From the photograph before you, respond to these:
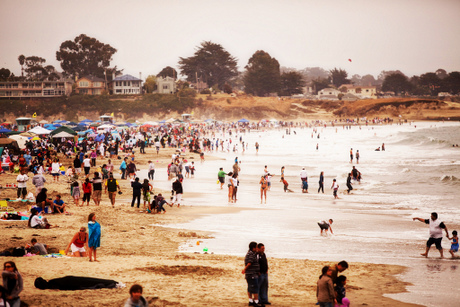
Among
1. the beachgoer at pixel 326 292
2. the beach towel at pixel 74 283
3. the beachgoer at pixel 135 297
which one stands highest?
the beachgoer at pixel 135 297

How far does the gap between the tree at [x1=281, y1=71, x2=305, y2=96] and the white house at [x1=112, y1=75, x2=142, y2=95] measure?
42.5 metres

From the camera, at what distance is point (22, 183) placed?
16359mm

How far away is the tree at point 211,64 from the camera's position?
5344 inches

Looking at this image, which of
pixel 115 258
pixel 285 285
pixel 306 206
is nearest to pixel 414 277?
pixel 285 285

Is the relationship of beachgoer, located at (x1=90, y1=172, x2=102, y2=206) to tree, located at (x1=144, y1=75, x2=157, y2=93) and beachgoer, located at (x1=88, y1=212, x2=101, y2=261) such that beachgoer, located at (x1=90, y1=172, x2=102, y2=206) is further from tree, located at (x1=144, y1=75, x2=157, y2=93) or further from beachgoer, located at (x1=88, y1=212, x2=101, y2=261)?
tree, located at (x1=144, y1=75, x2=157, y2=93)

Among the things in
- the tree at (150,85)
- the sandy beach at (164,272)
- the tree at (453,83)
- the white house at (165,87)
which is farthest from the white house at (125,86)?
the tree at (453,83)

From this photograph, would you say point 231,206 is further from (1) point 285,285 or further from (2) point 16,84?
(2) point 16,84

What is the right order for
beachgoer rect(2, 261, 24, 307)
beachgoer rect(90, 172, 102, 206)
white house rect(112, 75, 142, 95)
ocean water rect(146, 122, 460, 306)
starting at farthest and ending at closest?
white house rect(112, 75, 142, 95), beachgoer rect(90, 172, 102, 206), ocean water rect(146, 122, 460, 306), beachgoer rect(2, 261, 24, 307)

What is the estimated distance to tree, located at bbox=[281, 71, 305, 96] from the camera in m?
134

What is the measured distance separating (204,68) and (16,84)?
171 ft

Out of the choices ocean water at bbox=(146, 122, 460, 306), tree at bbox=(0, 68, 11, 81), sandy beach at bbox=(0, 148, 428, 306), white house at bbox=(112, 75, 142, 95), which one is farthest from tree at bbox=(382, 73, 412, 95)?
sandy beach at bbox=(0, 148, 428, 306)

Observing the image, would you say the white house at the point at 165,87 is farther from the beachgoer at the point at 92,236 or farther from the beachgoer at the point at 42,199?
the beachgoer at the point at 92,236

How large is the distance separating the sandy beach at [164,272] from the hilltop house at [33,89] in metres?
104

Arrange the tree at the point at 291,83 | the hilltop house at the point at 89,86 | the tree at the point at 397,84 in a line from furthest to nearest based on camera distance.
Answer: the tree at the point at 397,84 < the tree at the point at 291,83 < the hilltop house at the point at 89,86
